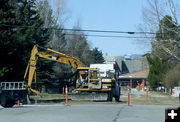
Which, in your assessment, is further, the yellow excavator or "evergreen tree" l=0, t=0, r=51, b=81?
"evergreen tree" l=0, t=0, r=51, b=81

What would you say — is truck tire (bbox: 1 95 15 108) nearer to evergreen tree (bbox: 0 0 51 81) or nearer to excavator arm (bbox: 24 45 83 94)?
excavator arm (bbox: 24 45 83 94)

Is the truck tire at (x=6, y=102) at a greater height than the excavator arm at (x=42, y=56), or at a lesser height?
lesser

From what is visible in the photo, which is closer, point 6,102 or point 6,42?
point 6,102

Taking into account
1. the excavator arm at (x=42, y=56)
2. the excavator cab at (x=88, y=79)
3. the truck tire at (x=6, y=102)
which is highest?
the excavator arm at (x=42, y=56)

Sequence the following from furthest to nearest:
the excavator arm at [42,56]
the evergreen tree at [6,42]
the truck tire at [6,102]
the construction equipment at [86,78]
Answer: the evergreen tree at [6,42]
the construction equipment at [86,78]
the excavator arm at [42,56]
the truck tire at [6,102]

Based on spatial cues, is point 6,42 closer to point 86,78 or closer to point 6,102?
point 86,78

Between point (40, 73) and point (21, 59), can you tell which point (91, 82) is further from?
point (40, 73)

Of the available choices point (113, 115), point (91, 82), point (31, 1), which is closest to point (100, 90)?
point (91, 82)

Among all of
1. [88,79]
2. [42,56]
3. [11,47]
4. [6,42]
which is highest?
[6,42]

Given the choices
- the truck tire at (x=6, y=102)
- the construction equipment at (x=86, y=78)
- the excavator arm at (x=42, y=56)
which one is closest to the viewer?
the truck tire at (x=6, y=102)

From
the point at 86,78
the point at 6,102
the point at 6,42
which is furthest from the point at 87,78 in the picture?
the point at 6,102

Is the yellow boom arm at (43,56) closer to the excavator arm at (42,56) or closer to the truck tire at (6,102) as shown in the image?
the excavator arm at (42,56)

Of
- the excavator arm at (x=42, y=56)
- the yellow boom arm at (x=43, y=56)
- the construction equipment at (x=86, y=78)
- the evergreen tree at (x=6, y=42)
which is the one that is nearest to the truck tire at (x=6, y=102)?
the excavator arm at (x=42, y=56)

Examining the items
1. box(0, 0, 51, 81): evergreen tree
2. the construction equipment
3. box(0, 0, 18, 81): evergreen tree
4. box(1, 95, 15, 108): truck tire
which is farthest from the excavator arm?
box(1, 95, 15, 108): truck tire
